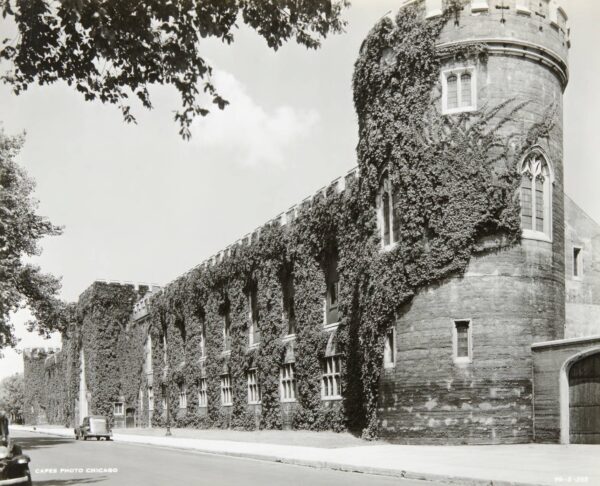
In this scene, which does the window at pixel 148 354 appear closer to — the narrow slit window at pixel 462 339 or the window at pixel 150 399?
the window at pixel 150 399

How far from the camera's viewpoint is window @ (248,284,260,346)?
43.6 metres

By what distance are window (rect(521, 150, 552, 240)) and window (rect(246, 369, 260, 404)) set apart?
20069mm

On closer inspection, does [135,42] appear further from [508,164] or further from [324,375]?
[324,375]

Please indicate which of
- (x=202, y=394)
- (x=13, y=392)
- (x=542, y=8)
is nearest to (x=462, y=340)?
(x=542, y=8)

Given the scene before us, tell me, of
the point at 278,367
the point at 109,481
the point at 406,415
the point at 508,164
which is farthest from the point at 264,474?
the point at 278,367

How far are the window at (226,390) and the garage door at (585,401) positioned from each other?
2490cm

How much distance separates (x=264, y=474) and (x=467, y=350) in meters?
10.2

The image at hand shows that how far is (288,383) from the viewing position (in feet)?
126

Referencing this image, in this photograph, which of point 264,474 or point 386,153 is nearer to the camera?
point 264,474

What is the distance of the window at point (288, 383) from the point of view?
37.8m

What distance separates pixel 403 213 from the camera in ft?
87.5

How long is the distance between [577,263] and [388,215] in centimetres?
834

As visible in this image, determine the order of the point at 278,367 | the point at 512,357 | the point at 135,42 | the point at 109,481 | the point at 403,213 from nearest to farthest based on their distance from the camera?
the point at 135,42, the point at 109,481, the point at 512,357, the point at 403,213, the point at 278,367

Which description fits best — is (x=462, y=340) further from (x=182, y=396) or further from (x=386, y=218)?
(x=182, y=396)
